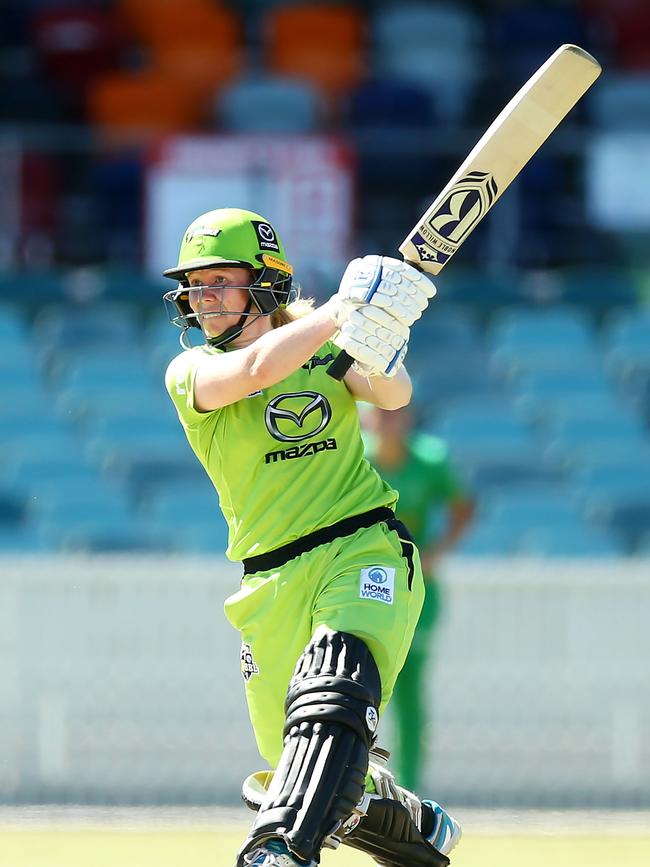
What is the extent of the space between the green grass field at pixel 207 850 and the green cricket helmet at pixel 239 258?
2241mm

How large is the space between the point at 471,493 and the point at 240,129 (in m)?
4.19

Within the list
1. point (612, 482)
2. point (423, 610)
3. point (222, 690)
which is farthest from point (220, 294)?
point (612, 482)

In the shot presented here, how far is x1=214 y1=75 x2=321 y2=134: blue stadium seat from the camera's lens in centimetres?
1252

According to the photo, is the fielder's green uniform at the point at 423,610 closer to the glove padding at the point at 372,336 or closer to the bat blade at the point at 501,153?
the bat blade at the point at 501,153

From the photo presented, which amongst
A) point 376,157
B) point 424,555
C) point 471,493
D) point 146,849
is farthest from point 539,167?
point 146,849

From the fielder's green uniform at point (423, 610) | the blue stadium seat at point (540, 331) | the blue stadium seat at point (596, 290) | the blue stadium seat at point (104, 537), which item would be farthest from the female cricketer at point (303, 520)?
the blue stadium seat at point (596, 290)

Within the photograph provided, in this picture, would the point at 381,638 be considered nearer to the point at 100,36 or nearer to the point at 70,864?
the point at 70,864

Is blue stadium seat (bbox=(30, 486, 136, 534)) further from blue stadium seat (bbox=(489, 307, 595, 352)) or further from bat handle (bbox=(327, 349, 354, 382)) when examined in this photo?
bat handle (bbox=(327, 349, 354, 382))

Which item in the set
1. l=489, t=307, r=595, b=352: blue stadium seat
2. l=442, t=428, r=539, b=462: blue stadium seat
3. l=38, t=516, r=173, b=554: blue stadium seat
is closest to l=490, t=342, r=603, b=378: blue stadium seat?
l=489, t=307, r=595, b=352: blue stadium seat

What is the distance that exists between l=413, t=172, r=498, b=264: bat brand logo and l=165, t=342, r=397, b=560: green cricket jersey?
46cm

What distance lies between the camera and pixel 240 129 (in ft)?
41.4

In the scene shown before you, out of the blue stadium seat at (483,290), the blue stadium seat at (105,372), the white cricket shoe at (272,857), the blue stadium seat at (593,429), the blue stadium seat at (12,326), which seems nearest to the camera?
the white cricket shoe at (272,857)

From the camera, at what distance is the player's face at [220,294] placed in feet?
15.2

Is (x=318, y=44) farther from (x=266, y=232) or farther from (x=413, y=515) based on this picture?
(x=266, y=232)
